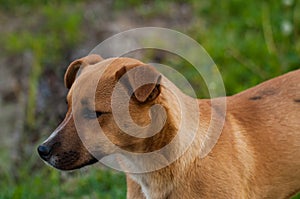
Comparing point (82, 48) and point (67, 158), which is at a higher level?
point (67, 158)

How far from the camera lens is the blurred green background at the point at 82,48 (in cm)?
709

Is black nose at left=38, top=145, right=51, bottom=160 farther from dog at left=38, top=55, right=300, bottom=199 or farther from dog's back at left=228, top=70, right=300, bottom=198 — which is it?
dog's back at left=228, top=70, right=300, bottom=198

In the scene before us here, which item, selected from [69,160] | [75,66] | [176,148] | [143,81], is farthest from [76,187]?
[143,81]

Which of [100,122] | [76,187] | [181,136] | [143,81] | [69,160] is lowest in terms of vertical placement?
[76,187]

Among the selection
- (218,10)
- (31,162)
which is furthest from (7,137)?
(218,10)

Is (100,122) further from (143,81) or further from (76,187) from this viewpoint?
(76,187)

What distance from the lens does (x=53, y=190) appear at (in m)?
6.04

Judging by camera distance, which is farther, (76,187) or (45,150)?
(76,187)

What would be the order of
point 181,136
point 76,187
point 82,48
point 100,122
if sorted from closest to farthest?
point 100,122
point 181,136
point 76,187
point 82,48

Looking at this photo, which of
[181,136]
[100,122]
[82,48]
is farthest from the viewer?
[82,48]

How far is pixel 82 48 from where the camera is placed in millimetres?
8391

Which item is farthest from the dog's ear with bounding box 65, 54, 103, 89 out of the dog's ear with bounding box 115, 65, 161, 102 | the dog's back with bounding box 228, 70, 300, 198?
the dog's back with bounding box 228, 70, 300, 198

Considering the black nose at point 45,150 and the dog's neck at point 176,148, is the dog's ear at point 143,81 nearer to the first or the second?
the dog's neck at point 176,148

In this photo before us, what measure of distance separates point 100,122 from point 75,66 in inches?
24.9
